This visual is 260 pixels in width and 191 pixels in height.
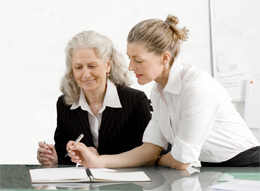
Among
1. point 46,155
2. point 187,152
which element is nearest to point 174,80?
point 187,152

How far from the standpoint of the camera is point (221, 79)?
3734mm

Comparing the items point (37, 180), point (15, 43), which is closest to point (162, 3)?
point (15, 43)

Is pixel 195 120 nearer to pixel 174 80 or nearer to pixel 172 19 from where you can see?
pixel 174 80

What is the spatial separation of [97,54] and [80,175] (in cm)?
84

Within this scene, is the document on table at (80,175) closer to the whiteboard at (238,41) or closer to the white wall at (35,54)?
the white wall at (35,54)

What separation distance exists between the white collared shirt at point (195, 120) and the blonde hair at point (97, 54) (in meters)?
0.42

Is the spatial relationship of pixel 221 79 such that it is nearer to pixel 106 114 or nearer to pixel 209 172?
pixel 106 114

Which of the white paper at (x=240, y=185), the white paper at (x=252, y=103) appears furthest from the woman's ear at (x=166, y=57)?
the white paper at (x=252, y=103)

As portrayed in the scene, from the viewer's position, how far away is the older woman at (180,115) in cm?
154

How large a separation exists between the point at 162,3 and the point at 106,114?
211cm

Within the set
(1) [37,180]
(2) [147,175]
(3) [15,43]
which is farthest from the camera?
(3) [15,43]

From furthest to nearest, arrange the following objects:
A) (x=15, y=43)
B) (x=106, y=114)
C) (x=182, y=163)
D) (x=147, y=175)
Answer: (x=15, y=43)
(x=106, y=114)
(x=182, y=163)
(x=147, y=175)

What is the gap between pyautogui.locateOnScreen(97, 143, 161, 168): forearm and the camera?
1673 millimetres

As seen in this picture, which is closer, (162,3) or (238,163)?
(238,163)
